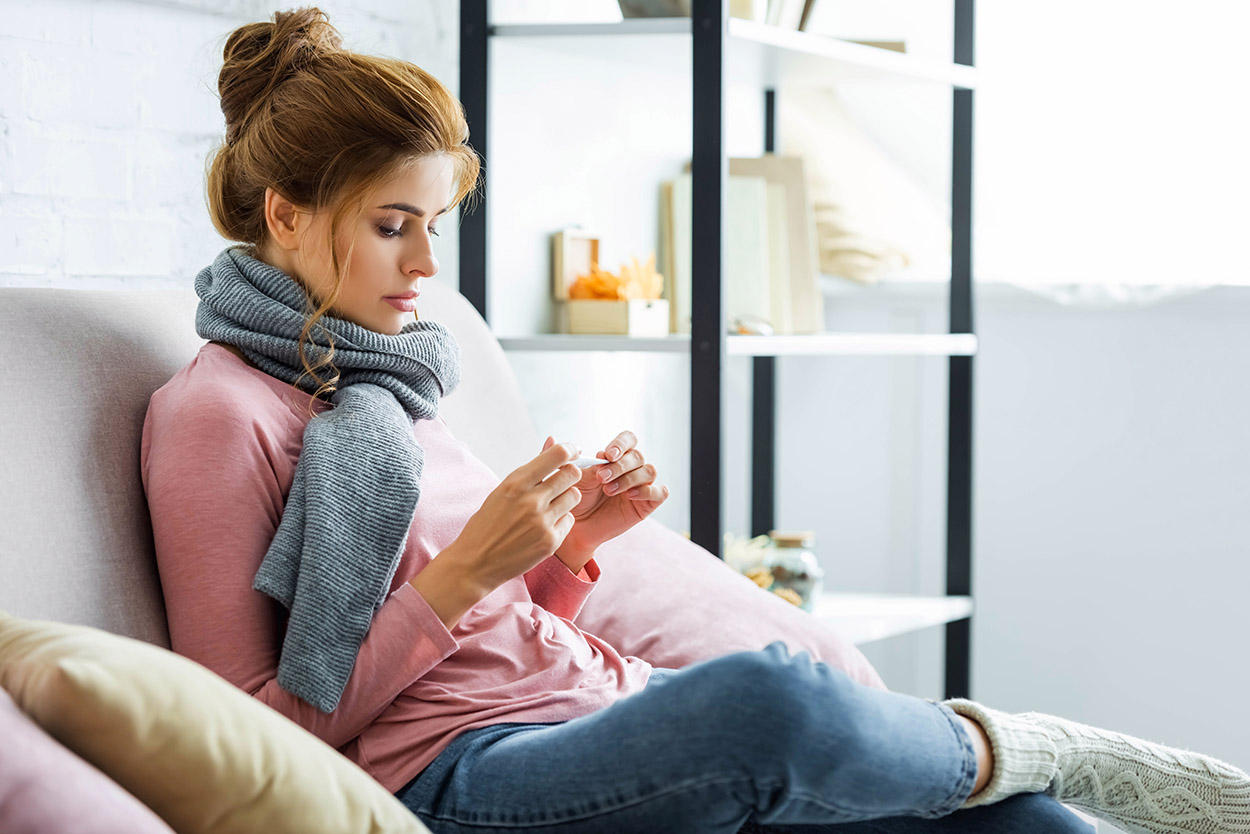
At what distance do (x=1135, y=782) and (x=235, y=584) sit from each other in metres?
0.78

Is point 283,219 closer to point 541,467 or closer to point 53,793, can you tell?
point 541,467

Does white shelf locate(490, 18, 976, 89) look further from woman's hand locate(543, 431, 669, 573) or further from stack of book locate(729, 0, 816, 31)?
woman's hand locate(543, 431, 669, 573)

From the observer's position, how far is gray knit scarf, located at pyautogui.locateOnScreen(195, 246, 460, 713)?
1089mm

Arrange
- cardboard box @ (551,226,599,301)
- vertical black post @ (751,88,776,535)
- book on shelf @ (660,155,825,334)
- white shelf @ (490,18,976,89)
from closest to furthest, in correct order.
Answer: white shelf @ (490,18,976,89)
cardboard box @ (551,226,599,301)
book on shelf @ (660,155,825,334)
vertical black post @ (751,88,776,535)

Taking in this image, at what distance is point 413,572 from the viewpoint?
1.20 m

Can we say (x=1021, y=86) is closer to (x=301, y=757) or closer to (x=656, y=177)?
(x=656, y=177)

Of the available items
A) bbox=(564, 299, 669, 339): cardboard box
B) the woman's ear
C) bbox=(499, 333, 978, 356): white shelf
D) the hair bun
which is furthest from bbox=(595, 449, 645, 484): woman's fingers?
bbox=(564, 299, 669, 339): cardboard box

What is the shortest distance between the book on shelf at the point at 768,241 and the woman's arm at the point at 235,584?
1.35m

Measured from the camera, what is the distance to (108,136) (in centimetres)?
157

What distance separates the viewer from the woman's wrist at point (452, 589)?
112 cm

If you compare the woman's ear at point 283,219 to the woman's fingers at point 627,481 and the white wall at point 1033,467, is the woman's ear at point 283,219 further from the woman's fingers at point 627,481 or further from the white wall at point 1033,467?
the white wall at point 1033,467

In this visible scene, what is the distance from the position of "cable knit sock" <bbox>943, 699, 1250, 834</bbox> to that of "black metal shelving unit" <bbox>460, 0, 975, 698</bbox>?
80cm

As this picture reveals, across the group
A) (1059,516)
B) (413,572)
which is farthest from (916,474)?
(413,572)

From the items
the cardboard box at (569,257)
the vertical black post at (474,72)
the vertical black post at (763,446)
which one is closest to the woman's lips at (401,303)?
the vertical black post at (474,72)
